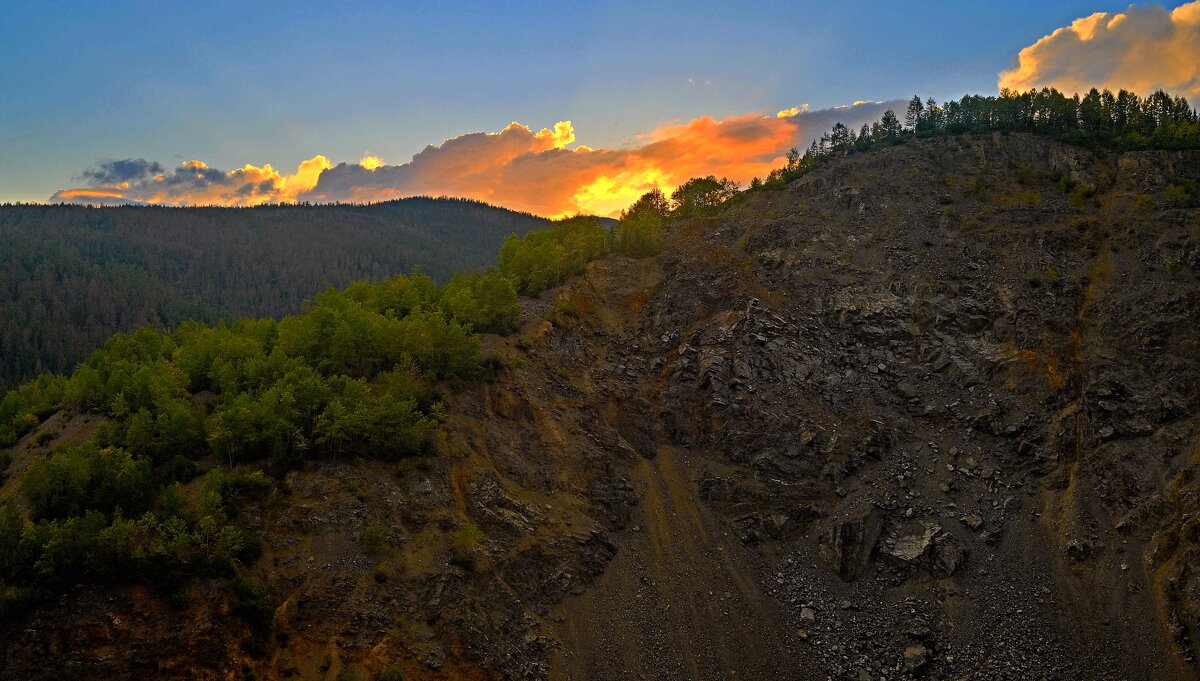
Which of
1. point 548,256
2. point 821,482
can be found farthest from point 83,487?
point 821,482

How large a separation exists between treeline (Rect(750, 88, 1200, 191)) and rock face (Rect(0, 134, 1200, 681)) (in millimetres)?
8023

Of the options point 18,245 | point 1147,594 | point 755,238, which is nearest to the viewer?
point 1147,594

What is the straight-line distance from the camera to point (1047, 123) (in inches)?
3600

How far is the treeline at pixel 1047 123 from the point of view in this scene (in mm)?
80625

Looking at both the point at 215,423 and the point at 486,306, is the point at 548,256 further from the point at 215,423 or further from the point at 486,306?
the point at 215,423

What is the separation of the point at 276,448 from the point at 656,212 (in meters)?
72.8

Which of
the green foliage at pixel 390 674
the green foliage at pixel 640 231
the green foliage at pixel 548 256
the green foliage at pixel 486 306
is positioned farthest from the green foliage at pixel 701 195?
the green foliage at pixel 390 674

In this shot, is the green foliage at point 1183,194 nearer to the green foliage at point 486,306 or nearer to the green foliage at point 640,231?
the green foliage at point 640,231

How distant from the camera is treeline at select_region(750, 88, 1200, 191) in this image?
80625 millimetres

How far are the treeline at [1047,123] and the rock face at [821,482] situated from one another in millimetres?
8023

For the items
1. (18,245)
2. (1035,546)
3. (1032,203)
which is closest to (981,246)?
(1032,203)

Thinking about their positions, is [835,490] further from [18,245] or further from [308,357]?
[18,245]

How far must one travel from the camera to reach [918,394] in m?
59.0

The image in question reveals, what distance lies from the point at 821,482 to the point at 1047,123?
73420 mm
